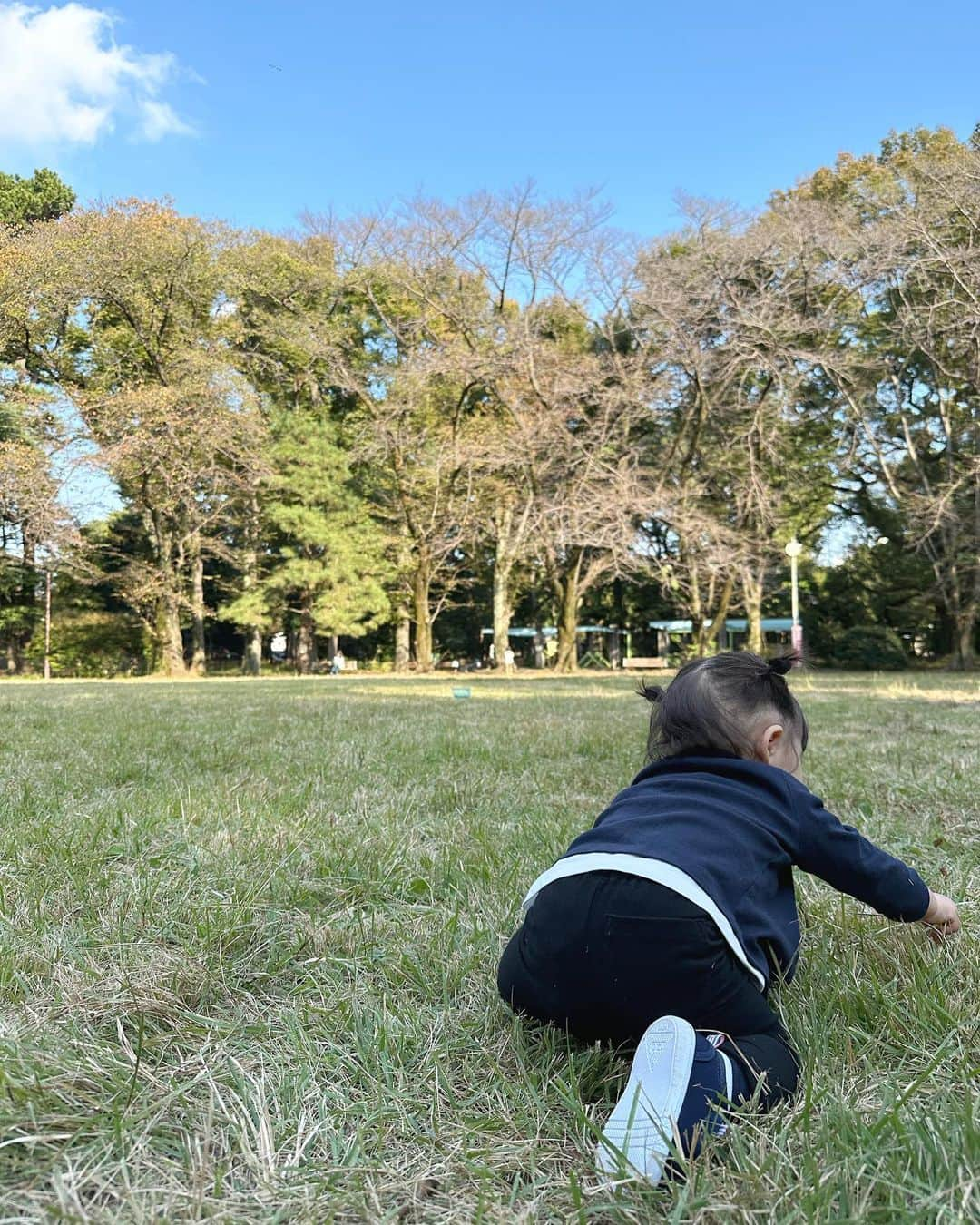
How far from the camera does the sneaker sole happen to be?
1.05 meters

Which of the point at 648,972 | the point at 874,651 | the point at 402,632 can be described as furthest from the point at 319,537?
the point at 648,972

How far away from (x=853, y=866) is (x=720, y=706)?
0.39 meters

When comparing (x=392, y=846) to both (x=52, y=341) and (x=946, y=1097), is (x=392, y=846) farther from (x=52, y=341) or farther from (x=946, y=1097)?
(x=52, y=341)

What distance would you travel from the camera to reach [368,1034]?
1432 millimetres

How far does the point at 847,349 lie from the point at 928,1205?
831 inches

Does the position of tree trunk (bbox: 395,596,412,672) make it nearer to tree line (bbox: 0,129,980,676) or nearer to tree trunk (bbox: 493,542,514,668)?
tree line (bbox: 0,129,980,676)

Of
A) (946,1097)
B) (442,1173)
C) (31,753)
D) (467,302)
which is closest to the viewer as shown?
(442,1173)

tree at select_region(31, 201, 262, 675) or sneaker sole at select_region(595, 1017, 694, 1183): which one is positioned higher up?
tree at select_region(31, 201, 262, 675)

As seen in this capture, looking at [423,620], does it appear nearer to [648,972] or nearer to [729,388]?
[729,388]

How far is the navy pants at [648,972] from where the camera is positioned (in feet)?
4.32

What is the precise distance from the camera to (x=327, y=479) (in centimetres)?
2430

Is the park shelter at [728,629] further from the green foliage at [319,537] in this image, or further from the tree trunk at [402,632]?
the green foliage at [319,537]

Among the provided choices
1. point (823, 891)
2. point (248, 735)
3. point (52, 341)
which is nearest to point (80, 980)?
point (823, 891)

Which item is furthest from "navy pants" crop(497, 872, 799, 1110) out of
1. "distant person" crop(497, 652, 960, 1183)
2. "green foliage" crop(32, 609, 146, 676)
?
"green foliage" crop(32, 609, 146, 676)
